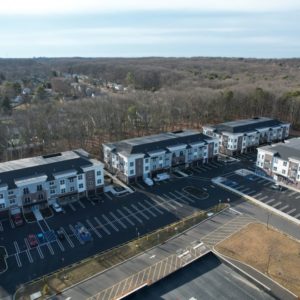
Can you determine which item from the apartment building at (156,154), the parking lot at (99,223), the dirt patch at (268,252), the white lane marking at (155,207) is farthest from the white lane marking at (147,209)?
the dirt patch at (268,252)

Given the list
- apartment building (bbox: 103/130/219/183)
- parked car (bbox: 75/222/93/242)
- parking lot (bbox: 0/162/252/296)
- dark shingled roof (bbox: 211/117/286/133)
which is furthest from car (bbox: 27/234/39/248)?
dark shingled roof (bbox: 211/117/286/133)

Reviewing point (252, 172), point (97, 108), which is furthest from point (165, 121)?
point (252, 172)

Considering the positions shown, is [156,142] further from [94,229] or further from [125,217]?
[94,229]

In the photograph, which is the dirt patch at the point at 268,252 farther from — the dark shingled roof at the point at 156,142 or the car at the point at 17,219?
the car at the point at 17,219

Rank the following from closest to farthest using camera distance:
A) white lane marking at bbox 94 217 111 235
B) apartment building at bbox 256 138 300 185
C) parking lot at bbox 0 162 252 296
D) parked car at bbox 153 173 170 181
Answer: parking lot at bbox 0 162 252 296
white lane marking at bbox 94 217 111 235
apartment building at bbox 256 138 300 185
parked car at bbox 153 173 170 181

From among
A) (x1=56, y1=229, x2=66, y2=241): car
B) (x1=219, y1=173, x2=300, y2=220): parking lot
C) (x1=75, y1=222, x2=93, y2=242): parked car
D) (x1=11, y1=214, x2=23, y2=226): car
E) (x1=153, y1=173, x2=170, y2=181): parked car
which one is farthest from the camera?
(x1=153, y1=173, x2=170, y2=181): parked car

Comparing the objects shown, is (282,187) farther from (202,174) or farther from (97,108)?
(97,108)

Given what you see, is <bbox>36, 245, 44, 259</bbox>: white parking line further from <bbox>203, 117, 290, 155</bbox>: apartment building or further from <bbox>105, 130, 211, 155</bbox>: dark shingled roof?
<bbox>203, 117, 290, 155</bbox>: apartment building
